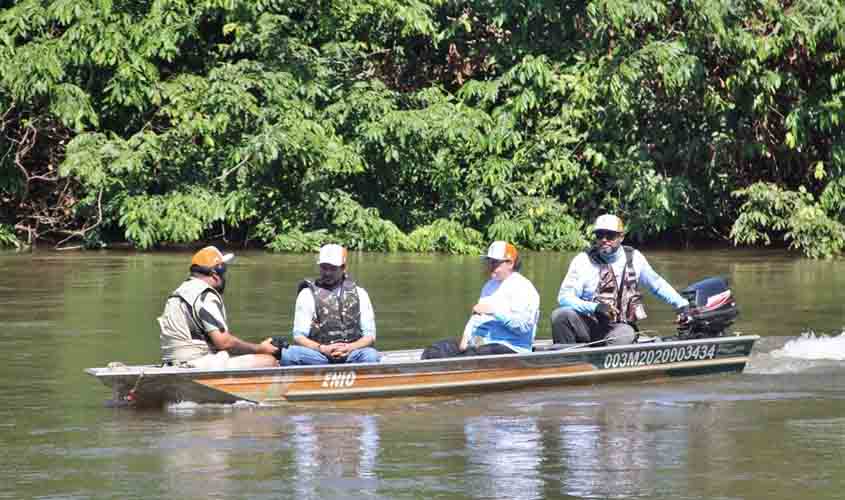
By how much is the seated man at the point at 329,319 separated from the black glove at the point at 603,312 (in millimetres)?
2304

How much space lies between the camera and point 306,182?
2736cm

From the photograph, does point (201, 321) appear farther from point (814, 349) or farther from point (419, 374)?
point (814, 349)

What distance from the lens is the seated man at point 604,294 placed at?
1455 cm

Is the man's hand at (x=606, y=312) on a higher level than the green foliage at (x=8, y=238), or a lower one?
lower

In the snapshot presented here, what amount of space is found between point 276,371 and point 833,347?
19.8ft

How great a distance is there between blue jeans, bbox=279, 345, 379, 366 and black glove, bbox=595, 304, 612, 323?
2.27 metres

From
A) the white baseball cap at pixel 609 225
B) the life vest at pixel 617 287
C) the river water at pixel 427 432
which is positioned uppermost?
the white baseball cap at pixel 609 225

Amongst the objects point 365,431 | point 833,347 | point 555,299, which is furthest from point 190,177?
point 365,431

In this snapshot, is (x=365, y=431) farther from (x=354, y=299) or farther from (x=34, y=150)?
(x=34, y=150)

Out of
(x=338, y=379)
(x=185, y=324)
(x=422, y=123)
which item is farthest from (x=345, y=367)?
(x=422, y=123)

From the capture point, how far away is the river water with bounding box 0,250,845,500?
10.3 metres

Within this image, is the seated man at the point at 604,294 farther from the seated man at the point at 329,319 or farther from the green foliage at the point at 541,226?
the green foliage at the point at 541,226

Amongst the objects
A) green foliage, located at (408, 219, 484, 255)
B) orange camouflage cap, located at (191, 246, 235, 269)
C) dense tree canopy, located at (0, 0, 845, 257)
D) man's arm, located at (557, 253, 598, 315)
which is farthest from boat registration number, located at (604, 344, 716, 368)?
dense tree canopy, located at (0, 0, 845, 257)

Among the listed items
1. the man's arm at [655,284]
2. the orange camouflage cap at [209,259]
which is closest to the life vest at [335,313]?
the orange camouflage cap at [209,259]
